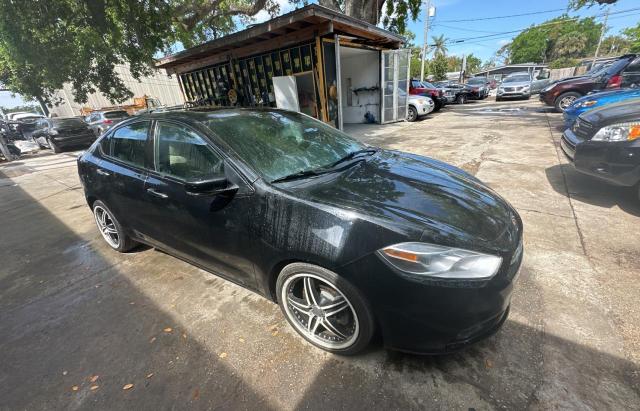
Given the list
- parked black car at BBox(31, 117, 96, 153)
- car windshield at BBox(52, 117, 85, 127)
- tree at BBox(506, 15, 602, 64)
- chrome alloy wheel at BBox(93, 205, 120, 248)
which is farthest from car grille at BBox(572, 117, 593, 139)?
tree at BBox(506, 15, 602, 64)

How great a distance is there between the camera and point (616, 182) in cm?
309

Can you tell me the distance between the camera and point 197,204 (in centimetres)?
205

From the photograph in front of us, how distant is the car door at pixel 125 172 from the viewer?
2.52 meters

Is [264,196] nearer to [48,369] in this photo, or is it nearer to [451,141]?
[48,369]

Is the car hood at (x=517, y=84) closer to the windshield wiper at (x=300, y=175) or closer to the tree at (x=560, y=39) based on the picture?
the windshield wiper at (x=300, y=175)

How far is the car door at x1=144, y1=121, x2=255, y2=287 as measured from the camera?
1858 mm

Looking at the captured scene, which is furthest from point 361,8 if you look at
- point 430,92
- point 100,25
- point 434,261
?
point 434,261

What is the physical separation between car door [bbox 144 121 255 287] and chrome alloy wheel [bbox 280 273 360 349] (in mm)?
347

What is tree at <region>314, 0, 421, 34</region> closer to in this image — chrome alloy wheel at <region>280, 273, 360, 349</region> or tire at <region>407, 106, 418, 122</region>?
tire at <region>407, 106, 418, 122</region>

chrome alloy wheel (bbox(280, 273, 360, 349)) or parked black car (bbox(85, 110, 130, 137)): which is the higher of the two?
parked black car (bbox(85, 110, 130, 137))

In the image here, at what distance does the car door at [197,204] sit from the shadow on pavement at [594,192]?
421 centimetres

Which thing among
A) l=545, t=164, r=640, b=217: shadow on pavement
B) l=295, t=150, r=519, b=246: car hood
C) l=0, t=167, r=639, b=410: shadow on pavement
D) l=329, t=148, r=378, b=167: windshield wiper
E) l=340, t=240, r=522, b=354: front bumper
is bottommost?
l=545, t=164, r=640, b=217: shadow on pavement

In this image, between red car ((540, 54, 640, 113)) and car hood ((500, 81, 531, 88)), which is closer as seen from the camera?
red car ((540, 54, 640, 113))

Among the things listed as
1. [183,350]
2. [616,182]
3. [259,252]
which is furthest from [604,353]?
[183,350]
